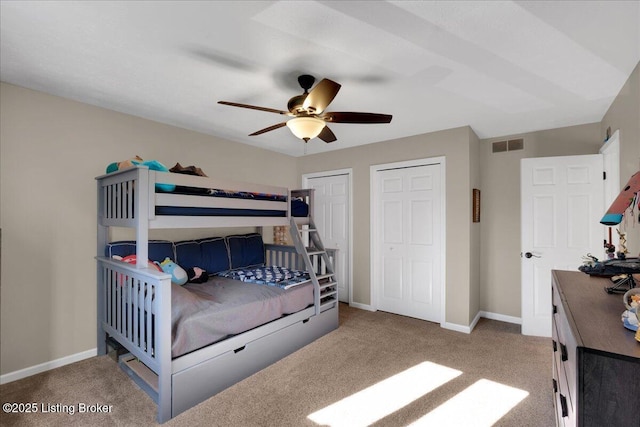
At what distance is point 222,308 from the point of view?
86.9 inches

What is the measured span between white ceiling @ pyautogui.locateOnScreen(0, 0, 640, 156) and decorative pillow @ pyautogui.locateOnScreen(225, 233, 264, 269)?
1.61 meters

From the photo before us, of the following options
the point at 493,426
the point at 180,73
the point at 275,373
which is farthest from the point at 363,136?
the point at 493,426

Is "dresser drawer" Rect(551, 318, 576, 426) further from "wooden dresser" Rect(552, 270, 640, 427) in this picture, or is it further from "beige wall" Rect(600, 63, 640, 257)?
"beige wall" Rect(600, 63, 640, 257)

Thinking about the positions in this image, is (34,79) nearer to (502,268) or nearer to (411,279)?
(411,279)

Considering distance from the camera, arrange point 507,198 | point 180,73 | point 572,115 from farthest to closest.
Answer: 1. point 507,198
2. point 572,115
3. point 180,73

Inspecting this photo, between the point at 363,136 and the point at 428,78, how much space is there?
5.18 ft

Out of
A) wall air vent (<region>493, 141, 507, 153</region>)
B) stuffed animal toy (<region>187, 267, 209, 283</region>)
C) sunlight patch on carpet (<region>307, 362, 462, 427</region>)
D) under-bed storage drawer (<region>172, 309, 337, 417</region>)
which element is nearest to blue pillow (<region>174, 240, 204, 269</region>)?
stuffed animal toy (<region>187, 267, 209, 283</region>)

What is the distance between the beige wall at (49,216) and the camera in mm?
2295

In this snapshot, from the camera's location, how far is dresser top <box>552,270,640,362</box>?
77cm

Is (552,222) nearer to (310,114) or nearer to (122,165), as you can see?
(310,114)

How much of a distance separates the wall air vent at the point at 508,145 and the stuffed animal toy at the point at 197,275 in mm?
3767

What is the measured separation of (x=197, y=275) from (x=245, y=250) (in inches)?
32.8

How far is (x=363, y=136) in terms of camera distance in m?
3.73

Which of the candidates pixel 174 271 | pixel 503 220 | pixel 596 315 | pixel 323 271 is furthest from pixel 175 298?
pixel 503 220
